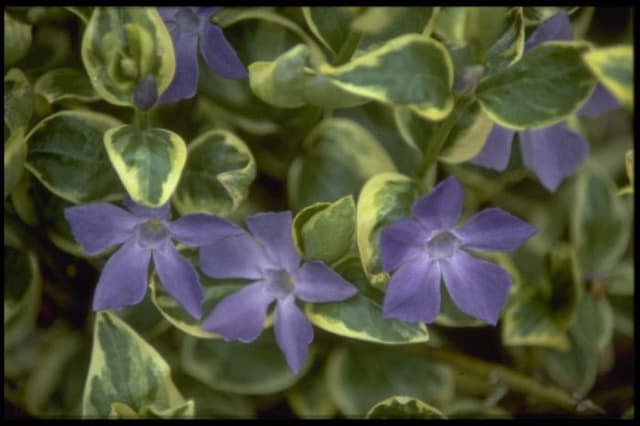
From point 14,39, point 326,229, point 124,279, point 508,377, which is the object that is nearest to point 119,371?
point 124,279

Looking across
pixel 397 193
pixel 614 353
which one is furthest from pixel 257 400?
pixel 614 353

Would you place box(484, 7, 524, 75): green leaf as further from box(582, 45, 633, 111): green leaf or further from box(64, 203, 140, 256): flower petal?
box(64, 203, 140, 256): flower petal

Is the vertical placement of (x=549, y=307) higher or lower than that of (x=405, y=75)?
lower

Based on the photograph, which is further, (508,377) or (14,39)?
(508,377)

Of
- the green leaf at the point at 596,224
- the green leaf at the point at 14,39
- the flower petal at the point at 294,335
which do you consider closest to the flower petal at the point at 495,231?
the flower petal at the point at 294,335

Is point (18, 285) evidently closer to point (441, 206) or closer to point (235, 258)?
point (235, 258)

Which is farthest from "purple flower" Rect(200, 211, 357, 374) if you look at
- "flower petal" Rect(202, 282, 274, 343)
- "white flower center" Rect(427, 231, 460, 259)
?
"white flower center" Rect(427, 231, 460, 259)

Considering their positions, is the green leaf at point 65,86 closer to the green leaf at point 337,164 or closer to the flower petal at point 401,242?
the green leaf at point 337,164
